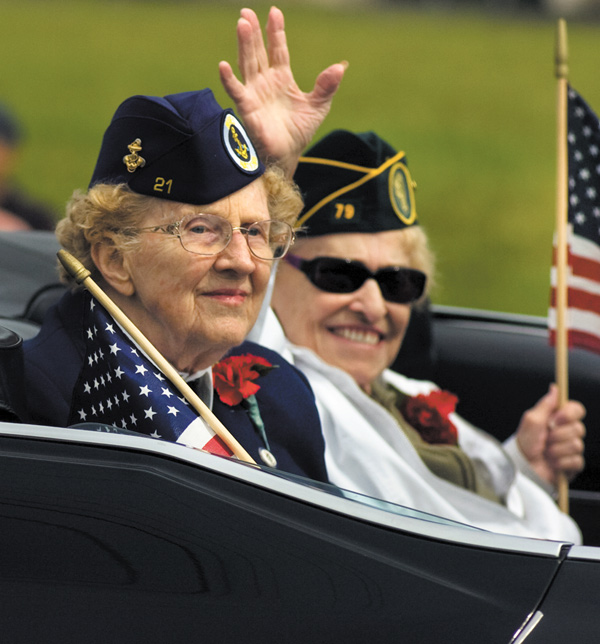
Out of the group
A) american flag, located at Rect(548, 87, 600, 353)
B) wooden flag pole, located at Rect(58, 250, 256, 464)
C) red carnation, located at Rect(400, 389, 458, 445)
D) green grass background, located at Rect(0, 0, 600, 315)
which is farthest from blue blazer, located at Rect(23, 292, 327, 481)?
american flag, located at Rect(548, 87, 600, 353)

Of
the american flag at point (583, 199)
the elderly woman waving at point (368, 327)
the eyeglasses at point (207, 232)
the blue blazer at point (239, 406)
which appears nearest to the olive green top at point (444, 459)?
the elderly woman waving at point (368, 327)

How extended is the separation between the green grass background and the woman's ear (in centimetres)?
138

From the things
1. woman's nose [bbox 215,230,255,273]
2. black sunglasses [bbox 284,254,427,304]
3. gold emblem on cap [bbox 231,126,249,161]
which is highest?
gold emblem on cap [bbox 231,126,249,161]

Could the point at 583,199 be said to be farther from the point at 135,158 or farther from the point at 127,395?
the point at 127,395

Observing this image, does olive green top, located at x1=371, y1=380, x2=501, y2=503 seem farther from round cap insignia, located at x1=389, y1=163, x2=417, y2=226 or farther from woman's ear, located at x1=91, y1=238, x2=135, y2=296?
woman's ear, located at x1=91, y1=238, x2=135, y2=296

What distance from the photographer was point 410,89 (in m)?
30.4

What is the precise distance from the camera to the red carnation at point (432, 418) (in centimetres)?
300

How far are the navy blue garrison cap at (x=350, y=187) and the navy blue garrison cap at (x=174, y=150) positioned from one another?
75 cm

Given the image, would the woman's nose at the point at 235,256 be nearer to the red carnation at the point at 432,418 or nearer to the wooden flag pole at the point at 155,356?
the wooden flag pole at the point at 155,356

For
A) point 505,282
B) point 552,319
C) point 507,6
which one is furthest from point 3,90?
point 552,319

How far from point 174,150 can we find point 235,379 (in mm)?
473

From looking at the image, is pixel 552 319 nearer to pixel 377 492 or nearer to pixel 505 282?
pixel 377 492

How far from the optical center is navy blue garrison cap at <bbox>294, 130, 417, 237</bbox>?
2.88 m

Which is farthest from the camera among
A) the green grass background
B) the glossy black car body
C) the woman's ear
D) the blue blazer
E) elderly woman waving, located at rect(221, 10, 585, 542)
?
the green grass background
